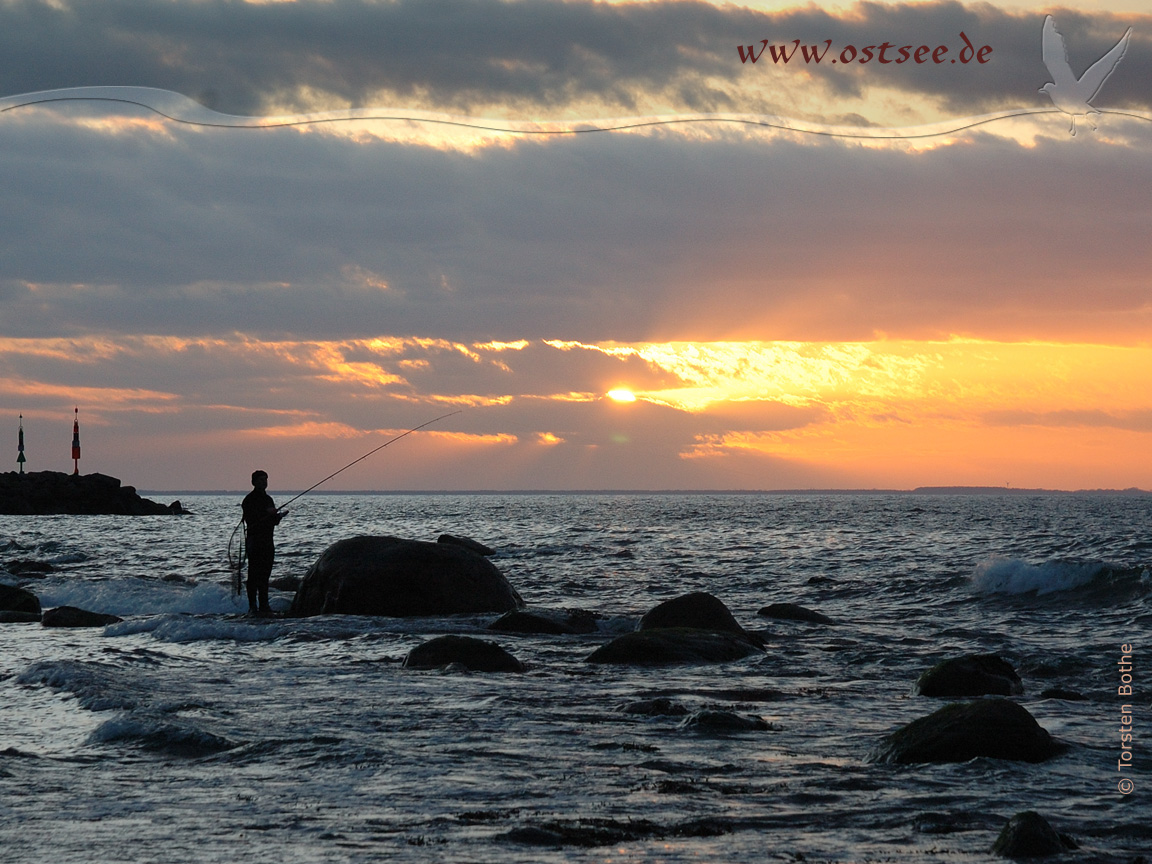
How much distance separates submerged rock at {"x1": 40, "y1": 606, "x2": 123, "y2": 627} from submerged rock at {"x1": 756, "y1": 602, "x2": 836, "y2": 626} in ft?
32.5

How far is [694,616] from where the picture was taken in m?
14.0

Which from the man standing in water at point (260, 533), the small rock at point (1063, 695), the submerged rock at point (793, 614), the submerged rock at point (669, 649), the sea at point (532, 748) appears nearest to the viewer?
the sea at point (532, 748)

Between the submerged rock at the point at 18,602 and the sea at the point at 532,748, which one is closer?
the sea at the point at 532,748

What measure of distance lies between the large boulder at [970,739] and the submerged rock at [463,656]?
4.69 m

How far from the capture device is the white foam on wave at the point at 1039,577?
Result: 20.1m

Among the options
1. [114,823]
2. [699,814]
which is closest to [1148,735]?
[699,814]

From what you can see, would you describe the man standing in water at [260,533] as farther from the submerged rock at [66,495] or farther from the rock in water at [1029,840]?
Result: the submerged rock at [66,495]

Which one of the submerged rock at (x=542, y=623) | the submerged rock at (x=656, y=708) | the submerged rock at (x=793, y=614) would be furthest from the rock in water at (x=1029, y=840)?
the submerged rock at (x=793, y=614)

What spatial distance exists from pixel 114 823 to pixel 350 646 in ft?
24.2

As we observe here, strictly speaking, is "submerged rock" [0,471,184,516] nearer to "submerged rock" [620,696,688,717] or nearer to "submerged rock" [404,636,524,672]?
"submerged rock" [404,636,524,672]

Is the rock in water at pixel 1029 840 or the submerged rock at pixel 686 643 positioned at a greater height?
the rock in water at pixel 1029 840

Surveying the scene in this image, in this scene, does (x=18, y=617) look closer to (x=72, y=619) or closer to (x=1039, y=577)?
(x=72, y=619)

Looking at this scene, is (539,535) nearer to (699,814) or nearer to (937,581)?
(937,581)

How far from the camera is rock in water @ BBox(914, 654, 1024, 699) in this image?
9906 mm
